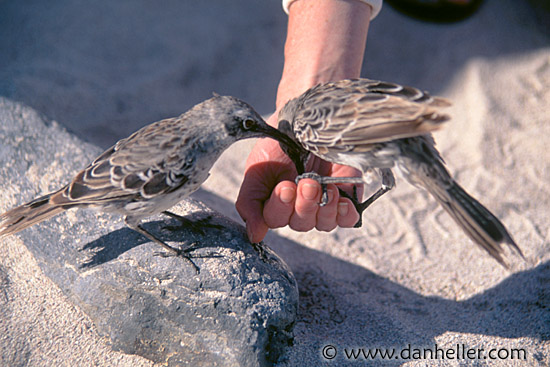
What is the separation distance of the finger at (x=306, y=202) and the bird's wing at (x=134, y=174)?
0.79 metres

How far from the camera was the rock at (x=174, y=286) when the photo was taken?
9.43 ft

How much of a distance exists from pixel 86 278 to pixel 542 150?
4770 millimetres

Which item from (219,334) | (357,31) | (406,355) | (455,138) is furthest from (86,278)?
(455,138)

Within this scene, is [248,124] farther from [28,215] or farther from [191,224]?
[28,215]

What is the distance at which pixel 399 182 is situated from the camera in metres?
5.05

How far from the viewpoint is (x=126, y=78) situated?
223 inches

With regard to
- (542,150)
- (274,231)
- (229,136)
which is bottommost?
(274,231)

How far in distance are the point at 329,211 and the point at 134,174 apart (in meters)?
1.38

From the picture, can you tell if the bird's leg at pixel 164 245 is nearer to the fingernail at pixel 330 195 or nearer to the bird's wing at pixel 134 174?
the bird's wing at pixel 134 174

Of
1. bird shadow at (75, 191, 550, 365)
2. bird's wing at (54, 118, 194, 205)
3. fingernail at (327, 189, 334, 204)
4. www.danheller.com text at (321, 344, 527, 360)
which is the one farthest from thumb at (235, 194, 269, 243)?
www.danheller.com text at (321, 344, 527, 360)

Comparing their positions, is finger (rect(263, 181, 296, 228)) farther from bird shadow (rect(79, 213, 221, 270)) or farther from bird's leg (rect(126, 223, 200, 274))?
bird's leg (rect(126, 223, 200, 274))

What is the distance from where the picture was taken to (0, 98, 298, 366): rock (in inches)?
113

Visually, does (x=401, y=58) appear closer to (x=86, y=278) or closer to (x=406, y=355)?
(x=406, y=355)

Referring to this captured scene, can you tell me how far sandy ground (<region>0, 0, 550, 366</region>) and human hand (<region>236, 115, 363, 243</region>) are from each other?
24.5 inches
